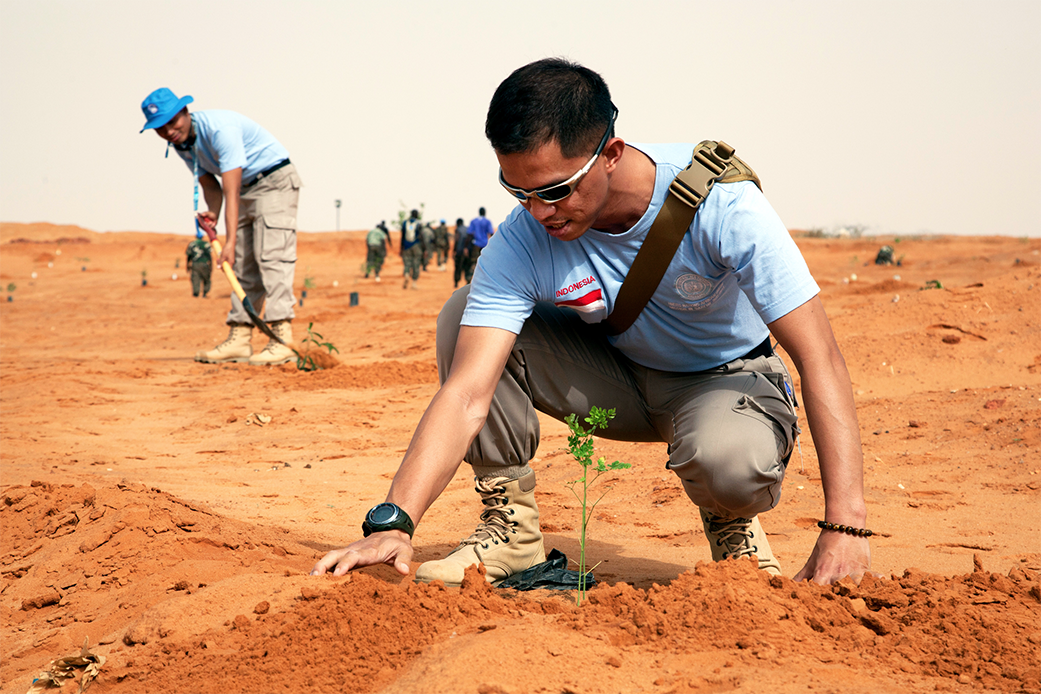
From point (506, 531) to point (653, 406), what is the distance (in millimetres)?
Result: 621

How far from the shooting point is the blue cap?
6.05 m

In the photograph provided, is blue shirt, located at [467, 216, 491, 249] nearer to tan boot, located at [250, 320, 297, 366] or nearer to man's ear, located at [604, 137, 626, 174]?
tan boot, located at [250, 320, 297, 366]

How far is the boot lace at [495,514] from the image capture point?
2580mm

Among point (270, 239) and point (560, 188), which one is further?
point (270, 239)

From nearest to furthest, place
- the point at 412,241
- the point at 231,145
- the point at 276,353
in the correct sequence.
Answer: the point at 231,145, the point at 276,353, the point at 412,241

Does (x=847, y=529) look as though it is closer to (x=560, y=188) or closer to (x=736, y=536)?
(x=736, y=536)

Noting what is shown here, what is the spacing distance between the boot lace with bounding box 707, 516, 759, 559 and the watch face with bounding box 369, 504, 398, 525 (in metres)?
1.04

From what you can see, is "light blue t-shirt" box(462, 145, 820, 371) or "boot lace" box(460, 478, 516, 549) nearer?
"light blue t-shirt" box(462, 145, 820, 371)

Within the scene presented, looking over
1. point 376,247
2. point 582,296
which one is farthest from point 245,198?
point 376,247

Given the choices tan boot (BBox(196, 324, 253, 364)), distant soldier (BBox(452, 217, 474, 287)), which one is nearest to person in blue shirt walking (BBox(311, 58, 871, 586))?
tan boot (BBox(196, 324, 253, 364))

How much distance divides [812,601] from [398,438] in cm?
345

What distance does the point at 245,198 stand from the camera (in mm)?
6816

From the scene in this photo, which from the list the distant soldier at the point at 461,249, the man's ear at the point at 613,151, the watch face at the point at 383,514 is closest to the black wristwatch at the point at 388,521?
the watch face at the point at 383,514

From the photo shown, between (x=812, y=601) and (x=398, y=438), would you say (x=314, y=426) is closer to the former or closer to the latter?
(x=398, y=438)
